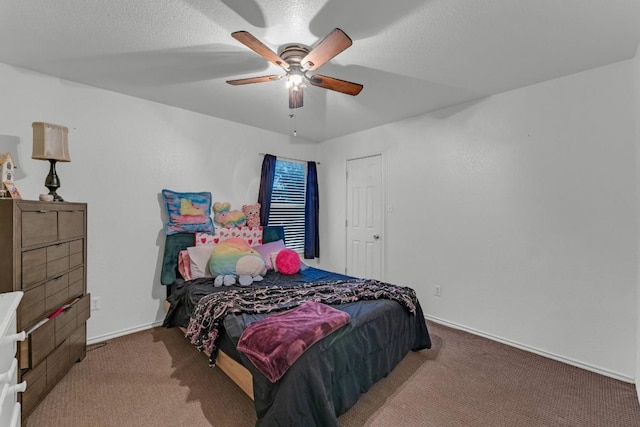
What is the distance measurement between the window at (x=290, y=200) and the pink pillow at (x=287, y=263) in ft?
3.68

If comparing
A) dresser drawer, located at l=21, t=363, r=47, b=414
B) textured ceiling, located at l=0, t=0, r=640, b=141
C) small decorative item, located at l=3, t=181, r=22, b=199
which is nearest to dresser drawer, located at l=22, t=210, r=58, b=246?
small decorative item, located at l=3, t=181, r=22, b=199

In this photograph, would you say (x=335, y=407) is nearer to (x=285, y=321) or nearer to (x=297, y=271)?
(x=285, y=321)

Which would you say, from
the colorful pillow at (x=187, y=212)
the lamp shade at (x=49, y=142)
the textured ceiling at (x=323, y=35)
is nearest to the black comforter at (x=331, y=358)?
the colorful pillow at (x=187, y=212)

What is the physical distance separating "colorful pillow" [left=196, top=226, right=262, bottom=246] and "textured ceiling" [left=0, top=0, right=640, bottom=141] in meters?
1.57

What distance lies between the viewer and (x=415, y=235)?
348 cm

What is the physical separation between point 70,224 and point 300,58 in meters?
2.18

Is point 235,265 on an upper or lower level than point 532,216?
lower

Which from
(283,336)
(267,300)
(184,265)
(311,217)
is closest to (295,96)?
(267,300)

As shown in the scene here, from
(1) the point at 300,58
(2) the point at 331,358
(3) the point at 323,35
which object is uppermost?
(3) the point at 323,35

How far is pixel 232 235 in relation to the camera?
357cm

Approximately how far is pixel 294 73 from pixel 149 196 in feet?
7.10

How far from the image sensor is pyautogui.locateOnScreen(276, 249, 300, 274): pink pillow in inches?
122

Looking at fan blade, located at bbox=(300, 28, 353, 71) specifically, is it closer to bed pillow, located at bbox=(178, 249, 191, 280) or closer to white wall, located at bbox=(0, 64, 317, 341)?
white wall, located at bbox=(0, 64, 317, 341)

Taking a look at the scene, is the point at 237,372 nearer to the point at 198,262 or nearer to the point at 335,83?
the point at 198,262
